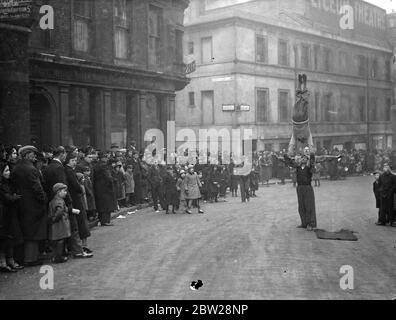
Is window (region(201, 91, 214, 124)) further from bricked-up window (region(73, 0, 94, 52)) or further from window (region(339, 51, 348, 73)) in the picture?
bricked-up window (region(73, 0, 94, 52))

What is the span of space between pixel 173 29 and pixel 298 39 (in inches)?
619

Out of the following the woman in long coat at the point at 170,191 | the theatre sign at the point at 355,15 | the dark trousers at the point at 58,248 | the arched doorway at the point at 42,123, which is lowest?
the dark trousers at the point at 58,248

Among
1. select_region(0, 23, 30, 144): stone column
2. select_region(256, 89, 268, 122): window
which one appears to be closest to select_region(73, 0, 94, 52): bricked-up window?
select_region(0, 23, 30, 144): stone column

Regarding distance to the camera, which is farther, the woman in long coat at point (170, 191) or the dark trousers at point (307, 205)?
the woman in long coat at point (170, 191)

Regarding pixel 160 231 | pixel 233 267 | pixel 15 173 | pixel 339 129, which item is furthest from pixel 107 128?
pixel 339 129

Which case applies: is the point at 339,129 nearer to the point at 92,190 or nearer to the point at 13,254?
the point at 92,190

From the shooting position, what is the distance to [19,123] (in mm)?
13438

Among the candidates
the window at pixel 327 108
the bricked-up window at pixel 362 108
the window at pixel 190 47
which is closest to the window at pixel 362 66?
the bricked-up window at pixel 362 108

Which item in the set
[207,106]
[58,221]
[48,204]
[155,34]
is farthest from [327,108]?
[58,221]

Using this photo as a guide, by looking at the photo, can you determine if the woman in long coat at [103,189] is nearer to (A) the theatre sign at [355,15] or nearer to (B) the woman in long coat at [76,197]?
(B) the woman in long coat at [76,197]

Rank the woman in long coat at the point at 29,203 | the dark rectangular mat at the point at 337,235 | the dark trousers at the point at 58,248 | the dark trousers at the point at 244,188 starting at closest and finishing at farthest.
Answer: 1. the woman in long coat at the point at 29,203
2. the dark trousers at the point at 58,248
3. the dark rectangular mat at the point at 337,235
4. the dark trousers at the point at 244,188

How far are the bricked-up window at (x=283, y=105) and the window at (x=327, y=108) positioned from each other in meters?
5.17

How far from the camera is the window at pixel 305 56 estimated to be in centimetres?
3838

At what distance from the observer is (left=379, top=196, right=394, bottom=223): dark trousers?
45.4 ft
